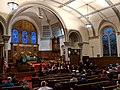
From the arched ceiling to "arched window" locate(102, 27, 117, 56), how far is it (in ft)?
5.11

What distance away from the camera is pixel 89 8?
16188mm

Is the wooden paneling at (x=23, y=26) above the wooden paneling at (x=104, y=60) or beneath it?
above

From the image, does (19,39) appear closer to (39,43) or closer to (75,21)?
(39,43)

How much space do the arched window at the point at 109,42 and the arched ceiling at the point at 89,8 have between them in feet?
5.11

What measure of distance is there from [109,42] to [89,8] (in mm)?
4739

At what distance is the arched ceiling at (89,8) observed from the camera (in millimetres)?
14255

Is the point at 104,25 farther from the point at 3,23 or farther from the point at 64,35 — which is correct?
the point at 3,23

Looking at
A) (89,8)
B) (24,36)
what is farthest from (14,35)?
(89,8)

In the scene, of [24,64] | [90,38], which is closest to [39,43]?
[24,64]

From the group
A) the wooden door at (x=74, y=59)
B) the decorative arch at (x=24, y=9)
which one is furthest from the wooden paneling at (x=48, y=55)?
the decorative arch at (x=24, y=9)

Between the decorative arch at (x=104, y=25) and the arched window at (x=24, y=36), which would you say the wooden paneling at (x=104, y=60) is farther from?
the arched window at (x=24, y=36)

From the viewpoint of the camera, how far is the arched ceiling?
14.3 meters

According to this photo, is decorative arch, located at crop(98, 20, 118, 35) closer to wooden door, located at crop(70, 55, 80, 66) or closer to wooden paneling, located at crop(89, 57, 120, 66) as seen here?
wooden paneling, located at crop(89, 57, 120, 66)

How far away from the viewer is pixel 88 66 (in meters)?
16.3
